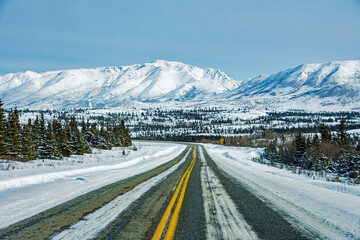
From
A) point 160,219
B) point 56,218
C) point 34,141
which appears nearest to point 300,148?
point 34,141

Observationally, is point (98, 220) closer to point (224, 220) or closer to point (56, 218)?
point (56, 218)

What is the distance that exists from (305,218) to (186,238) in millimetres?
2873

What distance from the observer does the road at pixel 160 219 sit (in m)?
3.87

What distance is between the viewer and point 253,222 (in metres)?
4.49

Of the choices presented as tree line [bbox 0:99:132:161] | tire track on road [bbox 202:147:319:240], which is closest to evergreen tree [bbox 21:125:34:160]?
tree line [bbox 0:99:132:161]

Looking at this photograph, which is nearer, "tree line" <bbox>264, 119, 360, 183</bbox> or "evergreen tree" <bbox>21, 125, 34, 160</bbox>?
"evergreen tree" <bbox>21, 125, 34, 160</bbox>

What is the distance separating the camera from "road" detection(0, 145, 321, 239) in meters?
3.87

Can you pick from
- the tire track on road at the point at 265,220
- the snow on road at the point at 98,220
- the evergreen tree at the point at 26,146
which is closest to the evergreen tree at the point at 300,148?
the tire track on road at the point at 265,220

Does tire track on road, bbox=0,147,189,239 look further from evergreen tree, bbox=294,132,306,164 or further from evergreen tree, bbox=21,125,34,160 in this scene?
evergreen tree, bbox=294,132,306,164

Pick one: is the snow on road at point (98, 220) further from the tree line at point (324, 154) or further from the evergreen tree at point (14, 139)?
the tree line at point (324, 154)

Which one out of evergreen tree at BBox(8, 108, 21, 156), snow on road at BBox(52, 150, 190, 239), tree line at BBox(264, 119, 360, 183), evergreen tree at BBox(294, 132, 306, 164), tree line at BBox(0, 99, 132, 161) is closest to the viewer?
snow on road at BBox(52, 150, 190, 239)

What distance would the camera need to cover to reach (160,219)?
462 centimetres

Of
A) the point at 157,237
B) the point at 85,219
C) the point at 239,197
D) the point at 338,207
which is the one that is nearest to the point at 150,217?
the point at 157,237

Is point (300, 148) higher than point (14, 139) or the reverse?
the reverse
